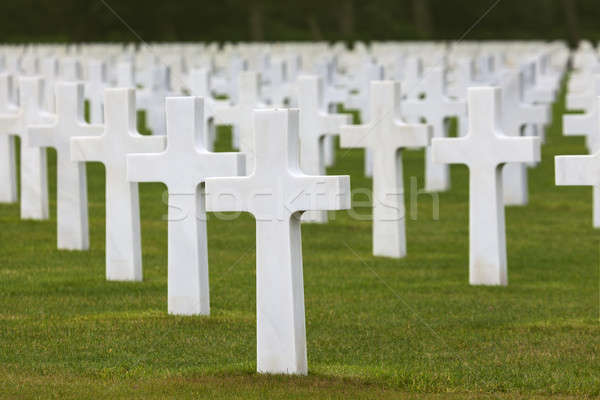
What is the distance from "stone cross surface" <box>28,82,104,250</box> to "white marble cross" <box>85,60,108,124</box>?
5340 millimetres

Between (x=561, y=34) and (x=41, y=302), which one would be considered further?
(x=561, y=34)

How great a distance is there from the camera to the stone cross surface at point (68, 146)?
33.5 ft

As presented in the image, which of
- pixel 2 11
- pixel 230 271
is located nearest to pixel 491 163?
pixel 230 271

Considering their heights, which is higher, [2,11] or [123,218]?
[2,11]

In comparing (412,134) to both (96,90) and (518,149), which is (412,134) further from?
(96,90)

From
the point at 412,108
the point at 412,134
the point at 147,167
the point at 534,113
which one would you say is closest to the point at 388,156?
the point at 412,134

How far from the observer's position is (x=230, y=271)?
10.0 meters

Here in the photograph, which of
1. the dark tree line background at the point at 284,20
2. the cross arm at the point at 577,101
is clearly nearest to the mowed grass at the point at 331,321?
the cross arm at the point at 577,101

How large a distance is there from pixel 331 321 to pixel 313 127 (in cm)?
455

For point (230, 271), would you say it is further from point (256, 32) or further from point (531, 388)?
point (256, 32)

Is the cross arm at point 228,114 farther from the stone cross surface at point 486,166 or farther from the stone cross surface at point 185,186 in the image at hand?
the stone cross surface at point 185,186

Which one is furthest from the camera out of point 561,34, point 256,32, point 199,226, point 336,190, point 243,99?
point 561,34

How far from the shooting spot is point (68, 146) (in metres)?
10.3

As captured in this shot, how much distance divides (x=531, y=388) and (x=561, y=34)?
67.9 meters
